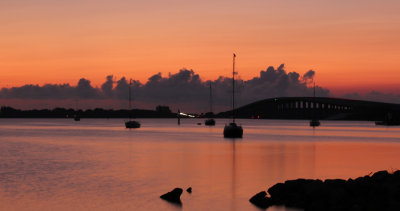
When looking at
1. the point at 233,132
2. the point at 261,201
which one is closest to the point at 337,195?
the point at 261,201

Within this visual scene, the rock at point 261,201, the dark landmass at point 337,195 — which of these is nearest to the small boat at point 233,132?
the dark landmass at point 337,195

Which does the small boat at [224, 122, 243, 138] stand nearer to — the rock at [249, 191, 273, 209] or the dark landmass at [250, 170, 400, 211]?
the dark landmass at [250, 170, 400, 211]

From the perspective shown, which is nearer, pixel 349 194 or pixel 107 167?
pixel 349 194

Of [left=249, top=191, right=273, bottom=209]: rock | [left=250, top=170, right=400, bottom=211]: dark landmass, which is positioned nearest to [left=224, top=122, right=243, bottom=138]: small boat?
[left=250, top=170, right=400, bottom=211]: dark landmass

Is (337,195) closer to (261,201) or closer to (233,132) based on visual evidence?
A: (261,201)

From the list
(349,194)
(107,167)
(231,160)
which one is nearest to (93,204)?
(349,194)

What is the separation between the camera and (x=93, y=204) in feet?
71.1

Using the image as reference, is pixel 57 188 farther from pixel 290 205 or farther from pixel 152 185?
pixel 290 205

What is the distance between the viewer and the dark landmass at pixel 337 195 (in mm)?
17992

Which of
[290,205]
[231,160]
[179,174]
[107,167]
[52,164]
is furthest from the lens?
[231,160]

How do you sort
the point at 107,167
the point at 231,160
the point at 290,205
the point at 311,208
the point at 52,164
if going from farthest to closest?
the point at 231,160 → the point at 52,164 → the point at 107,167 → the point at 290,205 → the point at 311,208

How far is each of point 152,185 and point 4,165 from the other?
16.0 meters

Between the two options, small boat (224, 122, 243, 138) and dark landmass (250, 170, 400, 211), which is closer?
dark landmass (250, 170, 400, 211)

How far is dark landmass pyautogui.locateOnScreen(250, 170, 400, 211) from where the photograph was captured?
18.0m
